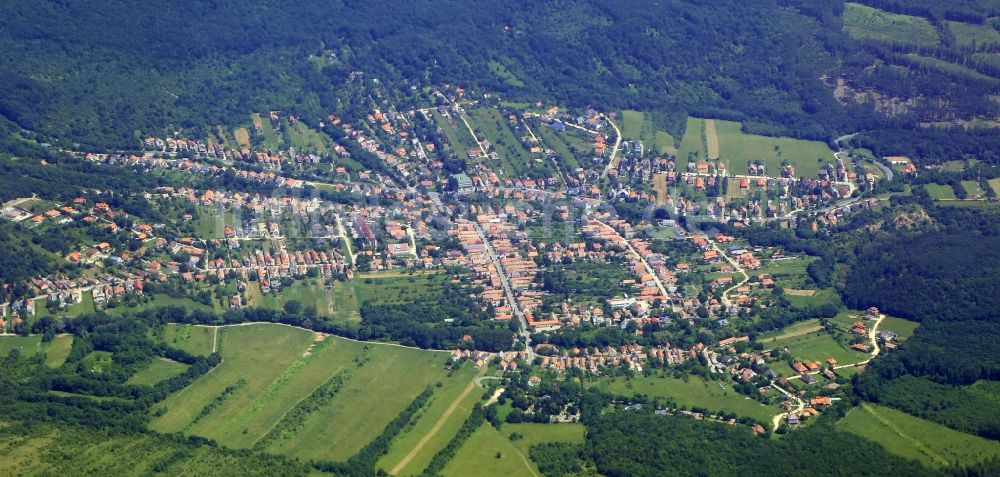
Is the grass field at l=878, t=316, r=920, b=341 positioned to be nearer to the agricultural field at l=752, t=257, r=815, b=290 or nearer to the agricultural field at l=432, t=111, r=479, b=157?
the agricultural field at l=752, t=257, r=815, b=290

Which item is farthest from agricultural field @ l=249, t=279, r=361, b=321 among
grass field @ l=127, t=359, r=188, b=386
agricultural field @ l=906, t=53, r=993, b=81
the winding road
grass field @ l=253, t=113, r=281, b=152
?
agricultural field @ l=906, t=53, r=993, b=81

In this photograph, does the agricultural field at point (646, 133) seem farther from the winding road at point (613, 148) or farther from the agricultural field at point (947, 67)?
the agricultural field at point (947, 67)

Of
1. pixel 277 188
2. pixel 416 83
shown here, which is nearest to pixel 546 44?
pixel 416 83

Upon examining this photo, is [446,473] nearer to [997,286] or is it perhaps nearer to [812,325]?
[812,325]

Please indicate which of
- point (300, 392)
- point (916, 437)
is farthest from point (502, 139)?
point (916, 437)

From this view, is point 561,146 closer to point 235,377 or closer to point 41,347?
point 235,377
